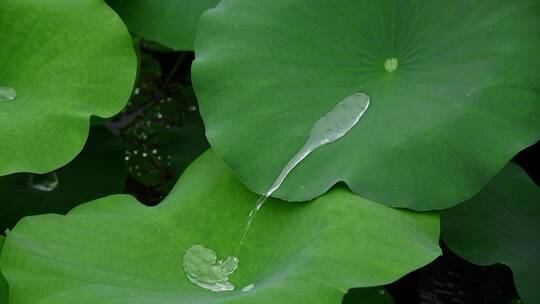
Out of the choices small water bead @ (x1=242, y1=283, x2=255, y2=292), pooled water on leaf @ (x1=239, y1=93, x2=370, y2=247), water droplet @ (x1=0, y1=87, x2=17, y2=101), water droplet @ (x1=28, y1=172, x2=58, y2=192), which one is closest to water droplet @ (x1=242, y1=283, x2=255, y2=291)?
small water bead @ (x1=242, y1=283, x2=255, y2=292)

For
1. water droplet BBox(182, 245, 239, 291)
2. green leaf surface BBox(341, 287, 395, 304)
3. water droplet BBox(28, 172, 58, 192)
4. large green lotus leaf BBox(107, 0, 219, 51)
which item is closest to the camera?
water droplet BBox(182, 245, 239, 291)

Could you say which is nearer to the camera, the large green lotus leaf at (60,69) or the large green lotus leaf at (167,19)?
the large green lotus leaf at (60,69)

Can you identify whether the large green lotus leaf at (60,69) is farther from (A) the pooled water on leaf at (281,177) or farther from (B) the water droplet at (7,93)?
(A) the pooled water on leaf at (281,177)

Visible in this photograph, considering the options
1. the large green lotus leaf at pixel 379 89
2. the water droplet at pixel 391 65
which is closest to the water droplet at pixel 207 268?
the large green lotus leaf at pixel 379 89

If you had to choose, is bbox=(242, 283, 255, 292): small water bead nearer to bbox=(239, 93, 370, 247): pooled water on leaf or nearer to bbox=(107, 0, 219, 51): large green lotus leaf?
bbox=(239, 93, 370, 247): pooled water on leaf

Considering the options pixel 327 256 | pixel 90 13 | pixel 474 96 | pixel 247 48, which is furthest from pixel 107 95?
pixel 474 96

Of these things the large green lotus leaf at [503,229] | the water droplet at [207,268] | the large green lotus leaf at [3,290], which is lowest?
the large green lotus leaf at [3,290]
